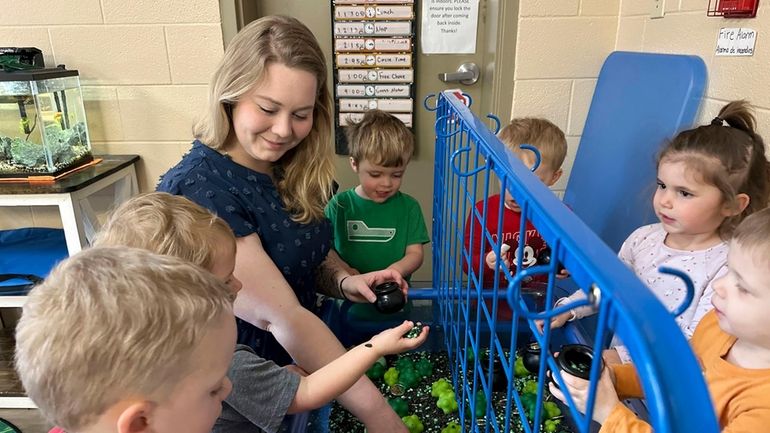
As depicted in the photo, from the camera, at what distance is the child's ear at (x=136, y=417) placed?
52cm

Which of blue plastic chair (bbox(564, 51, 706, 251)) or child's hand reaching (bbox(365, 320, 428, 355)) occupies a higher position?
blue plastic chair (bbox(564, 51, 706, 251))

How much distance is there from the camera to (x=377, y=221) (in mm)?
1608

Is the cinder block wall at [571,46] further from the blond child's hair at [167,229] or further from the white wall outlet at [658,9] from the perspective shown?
the blond child's hair at [167,229]

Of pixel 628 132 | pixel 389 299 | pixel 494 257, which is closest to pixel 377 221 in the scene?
pixel 389 299

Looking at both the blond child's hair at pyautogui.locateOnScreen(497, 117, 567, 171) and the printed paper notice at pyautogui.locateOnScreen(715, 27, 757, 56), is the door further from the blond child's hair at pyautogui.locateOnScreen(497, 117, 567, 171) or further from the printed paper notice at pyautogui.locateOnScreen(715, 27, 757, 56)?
the printed paper notice at pyautogui.locateOnScreen(715, 27, 757, 56)

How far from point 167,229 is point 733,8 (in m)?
1.24

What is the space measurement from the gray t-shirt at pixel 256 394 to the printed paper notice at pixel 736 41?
3.75 feet

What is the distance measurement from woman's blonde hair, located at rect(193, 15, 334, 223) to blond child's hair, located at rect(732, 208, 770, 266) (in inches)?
31.2

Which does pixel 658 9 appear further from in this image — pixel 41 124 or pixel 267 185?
pixel 41 124

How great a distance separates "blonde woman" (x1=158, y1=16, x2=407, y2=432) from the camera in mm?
989

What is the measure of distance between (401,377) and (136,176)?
1.43m

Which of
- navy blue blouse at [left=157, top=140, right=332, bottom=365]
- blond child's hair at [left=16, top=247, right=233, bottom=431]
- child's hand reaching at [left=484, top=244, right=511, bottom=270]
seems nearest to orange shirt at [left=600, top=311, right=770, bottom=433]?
child's hand reaching at [left=484, top=244, right=511, bottom=270]

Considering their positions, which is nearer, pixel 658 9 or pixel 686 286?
pixel 686 286

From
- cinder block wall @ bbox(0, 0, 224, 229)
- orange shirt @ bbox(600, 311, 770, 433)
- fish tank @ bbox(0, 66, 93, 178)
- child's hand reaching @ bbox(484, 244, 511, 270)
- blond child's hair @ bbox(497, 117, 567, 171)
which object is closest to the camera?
orange shirt @ bbox(600, 311, 770, 433)
